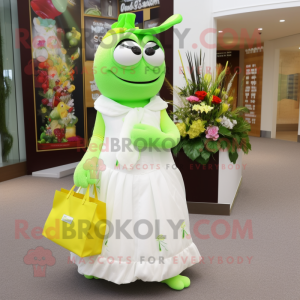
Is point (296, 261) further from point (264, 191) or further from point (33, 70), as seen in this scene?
point (33, 70)

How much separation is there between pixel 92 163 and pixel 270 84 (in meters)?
7.79

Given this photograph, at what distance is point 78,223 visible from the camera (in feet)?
5.85

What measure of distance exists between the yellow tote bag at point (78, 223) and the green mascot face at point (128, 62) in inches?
23.6

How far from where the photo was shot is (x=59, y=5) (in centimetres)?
518

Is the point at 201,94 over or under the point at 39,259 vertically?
over

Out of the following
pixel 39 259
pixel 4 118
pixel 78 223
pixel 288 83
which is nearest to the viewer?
pixel 78 223

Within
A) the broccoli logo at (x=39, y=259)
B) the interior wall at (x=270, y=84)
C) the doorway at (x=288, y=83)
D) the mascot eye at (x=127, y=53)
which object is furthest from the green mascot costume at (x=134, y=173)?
the doorway at (x=288, y=83)

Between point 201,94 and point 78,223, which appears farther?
point 201,94

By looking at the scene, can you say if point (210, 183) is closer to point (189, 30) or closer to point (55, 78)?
point (189, 30)

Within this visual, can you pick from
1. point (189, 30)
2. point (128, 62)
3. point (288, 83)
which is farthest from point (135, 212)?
point (288, 83)

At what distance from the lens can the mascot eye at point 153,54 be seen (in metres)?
1.92

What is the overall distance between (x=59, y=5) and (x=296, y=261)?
458 cm

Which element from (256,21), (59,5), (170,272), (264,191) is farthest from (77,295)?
(256,21)

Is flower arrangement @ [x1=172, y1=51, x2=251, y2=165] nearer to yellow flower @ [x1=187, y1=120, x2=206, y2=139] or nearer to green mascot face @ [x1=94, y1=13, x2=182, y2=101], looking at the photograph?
yellow flower @ [x1=187, y1=120, x2=206, y2=139]
